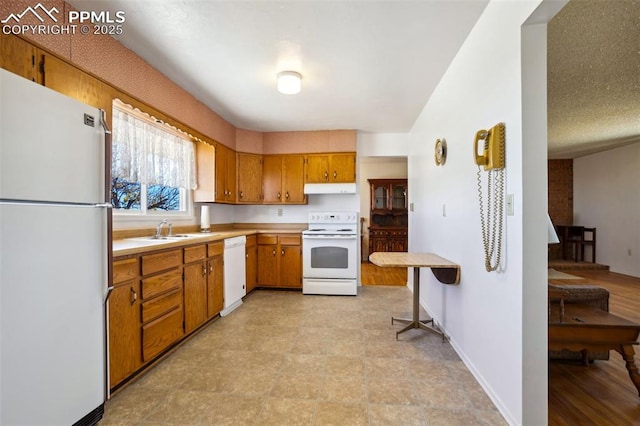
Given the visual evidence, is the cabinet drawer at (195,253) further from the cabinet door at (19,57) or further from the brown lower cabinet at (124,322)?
the cabinet door at (19,57)

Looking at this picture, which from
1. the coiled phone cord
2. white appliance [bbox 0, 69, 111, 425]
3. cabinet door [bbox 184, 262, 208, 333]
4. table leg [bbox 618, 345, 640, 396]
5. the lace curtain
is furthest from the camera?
cabinet door [bbox 184, 262, 208, 333]

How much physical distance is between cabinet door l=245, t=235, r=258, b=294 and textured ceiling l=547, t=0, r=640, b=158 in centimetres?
373

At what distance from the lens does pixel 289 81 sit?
249 cm

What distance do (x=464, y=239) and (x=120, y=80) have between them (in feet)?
9.33

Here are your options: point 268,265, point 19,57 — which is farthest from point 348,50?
point 268,265

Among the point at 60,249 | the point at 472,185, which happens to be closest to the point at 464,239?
the point at 472,185

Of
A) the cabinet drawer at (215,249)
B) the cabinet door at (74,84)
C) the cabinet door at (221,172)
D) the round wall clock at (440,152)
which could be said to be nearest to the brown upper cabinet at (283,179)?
the cabinet door at (221,172)

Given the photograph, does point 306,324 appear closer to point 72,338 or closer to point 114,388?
point 114,388

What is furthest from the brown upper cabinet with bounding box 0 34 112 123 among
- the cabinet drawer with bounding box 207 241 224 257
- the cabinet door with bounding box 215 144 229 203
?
the cabinet door with bounding box 215 144 229 203

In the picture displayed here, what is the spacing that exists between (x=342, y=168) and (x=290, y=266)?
1703mm

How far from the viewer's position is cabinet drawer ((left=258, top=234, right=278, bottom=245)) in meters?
4.15

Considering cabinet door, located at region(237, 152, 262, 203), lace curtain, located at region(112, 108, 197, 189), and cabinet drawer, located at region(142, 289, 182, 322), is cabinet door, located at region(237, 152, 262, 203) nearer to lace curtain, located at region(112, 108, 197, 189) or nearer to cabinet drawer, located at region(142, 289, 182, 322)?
lace curtain, located at region(112, 108, 197, 189)

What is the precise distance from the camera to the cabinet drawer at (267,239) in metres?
4.15

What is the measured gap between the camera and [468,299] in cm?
208
